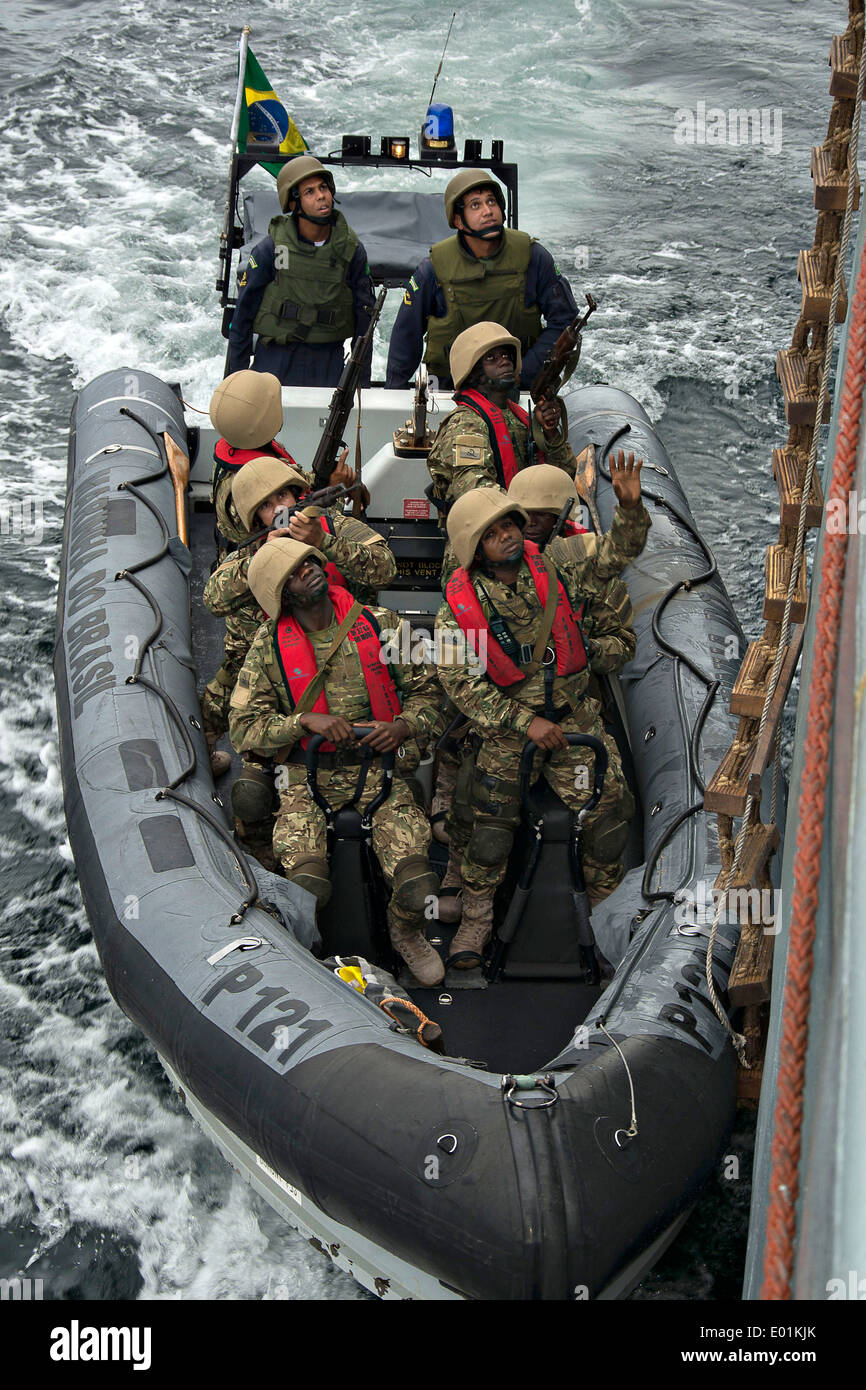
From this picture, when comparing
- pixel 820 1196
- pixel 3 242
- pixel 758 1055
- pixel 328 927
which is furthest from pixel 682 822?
pixel 3 242

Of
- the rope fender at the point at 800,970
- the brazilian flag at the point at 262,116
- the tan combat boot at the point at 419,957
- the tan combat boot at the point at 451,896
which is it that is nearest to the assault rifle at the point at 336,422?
the tan combat boot at the point at 451,896

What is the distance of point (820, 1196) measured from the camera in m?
1.81

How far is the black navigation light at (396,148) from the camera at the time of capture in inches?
257

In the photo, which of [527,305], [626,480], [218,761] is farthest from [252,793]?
[527,305]

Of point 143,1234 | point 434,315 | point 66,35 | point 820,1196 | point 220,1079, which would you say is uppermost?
point 66,35

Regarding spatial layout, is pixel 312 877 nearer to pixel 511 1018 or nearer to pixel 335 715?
pixel 335 715

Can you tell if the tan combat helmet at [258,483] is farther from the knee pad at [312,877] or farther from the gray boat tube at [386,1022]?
the knee pad at [312,877]

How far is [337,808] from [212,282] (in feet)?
22.7

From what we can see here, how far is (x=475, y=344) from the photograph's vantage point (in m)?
4.91

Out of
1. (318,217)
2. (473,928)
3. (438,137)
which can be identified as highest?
(438,137)

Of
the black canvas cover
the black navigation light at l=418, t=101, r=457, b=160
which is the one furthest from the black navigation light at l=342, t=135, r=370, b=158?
the black canvas cover
